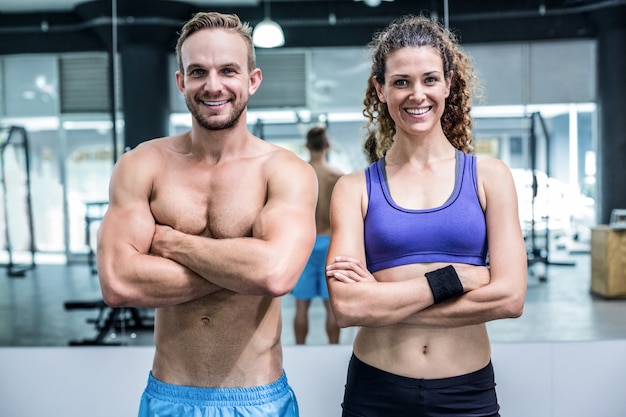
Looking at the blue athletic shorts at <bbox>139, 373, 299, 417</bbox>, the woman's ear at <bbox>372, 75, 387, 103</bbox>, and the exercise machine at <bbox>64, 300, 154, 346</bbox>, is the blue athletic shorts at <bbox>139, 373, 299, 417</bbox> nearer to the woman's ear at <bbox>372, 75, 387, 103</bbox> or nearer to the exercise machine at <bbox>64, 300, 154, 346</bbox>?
the woman's ear at <bbox>372, 75, 387, 103</bbox>

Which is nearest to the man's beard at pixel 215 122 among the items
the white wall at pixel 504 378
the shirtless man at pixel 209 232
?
the shirtless man at pixel 209 232

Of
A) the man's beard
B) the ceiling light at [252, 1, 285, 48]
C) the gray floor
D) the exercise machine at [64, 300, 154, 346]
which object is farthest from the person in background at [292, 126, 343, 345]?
the man's beard

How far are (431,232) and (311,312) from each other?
2.73m

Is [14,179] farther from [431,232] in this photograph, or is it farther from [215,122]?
[431,232]

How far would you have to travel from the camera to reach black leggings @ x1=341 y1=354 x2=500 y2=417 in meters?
1.59

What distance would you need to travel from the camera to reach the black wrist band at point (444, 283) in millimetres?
1534

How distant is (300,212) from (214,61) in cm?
46

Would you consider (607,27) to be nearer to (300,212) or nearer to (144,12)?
(144,12)

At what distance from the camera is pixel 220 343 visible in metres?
1.74

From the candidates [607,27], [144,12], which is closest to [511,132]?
[607,27]

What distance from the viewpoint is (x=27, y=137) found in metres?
4.26

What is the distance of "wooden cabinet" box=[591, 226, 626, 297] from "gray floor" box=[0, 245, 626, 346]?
5 cm

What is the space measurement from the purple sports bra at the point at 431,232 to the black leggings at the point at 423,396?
296 mm

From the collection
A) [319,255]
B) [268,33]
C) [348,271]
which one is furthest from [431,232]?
[268,33]
